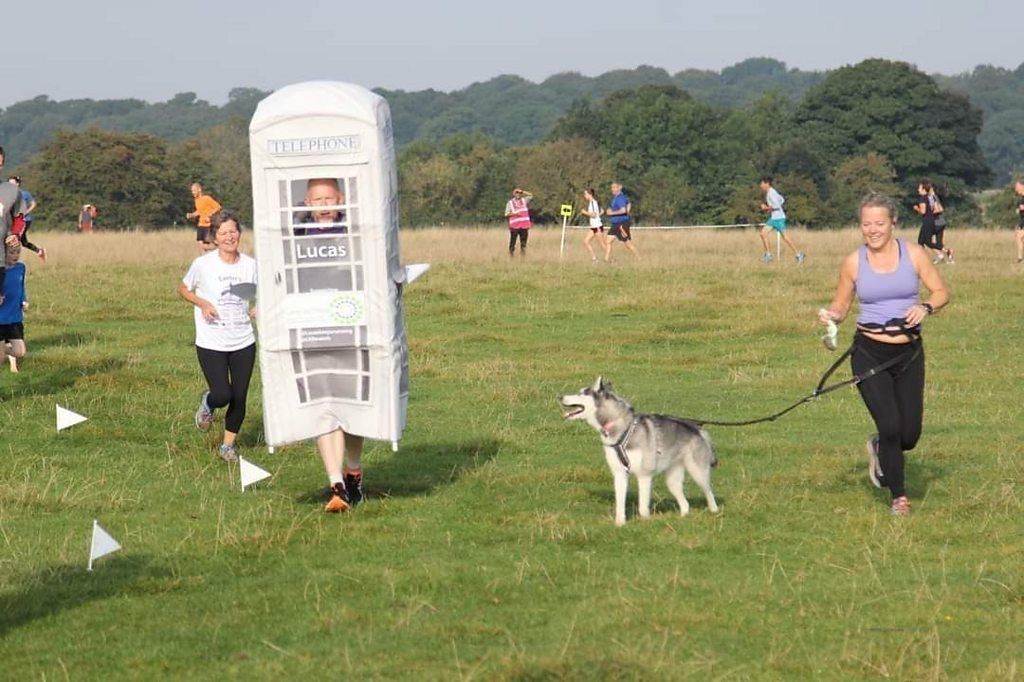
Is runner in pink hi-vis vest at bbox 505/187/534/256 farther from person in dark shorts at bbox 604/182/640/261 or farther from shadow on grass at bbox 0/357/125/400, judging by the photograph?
shadow on grass at bbox 0/357/125/400

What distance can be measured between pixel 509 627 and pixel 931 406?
905 cm

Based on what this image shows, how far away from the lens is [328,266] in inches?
391

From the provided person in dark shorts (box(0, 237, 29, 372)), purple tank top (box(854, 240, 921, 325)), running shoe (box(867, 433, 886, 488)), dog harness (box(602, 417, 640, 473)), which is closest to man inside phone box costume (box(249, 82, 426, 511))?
dog harness (box(602, 417, 640, 473))

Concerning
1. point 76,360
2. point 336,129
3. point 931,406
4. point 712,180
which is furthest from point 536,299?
point 712,180

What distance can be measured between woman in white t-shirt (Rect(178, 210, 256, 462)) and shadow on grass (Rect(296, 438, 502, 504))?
4.46 ft

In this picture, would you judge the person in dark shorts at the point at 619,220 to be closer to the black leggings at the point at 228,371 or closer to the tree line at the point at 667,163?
the black leggings at the point at 228,371

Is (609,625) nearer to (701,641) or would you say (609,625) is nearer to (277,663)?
(701,641)

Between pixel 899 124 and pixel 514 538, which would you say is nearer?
pixel 514 538

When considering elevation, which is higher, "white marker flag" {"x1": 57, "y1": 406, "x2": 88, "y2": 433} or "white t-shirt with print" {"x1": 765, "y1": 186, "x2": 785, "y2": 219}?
"white t-shirt with print" {"x1": 765, "y1": 186, "x2": 785, "y2": 219}

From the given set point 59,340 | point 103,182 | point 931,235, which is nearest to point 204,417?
point 59,340

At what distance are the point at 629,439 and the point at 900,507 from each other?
6.32 feet

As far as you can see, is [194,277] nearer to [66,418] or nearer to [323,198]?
[66,418]

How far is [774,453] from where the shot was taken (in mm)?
12609

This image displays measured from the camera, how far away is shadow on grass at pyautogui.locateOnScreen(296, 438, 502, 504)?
36.7ft
